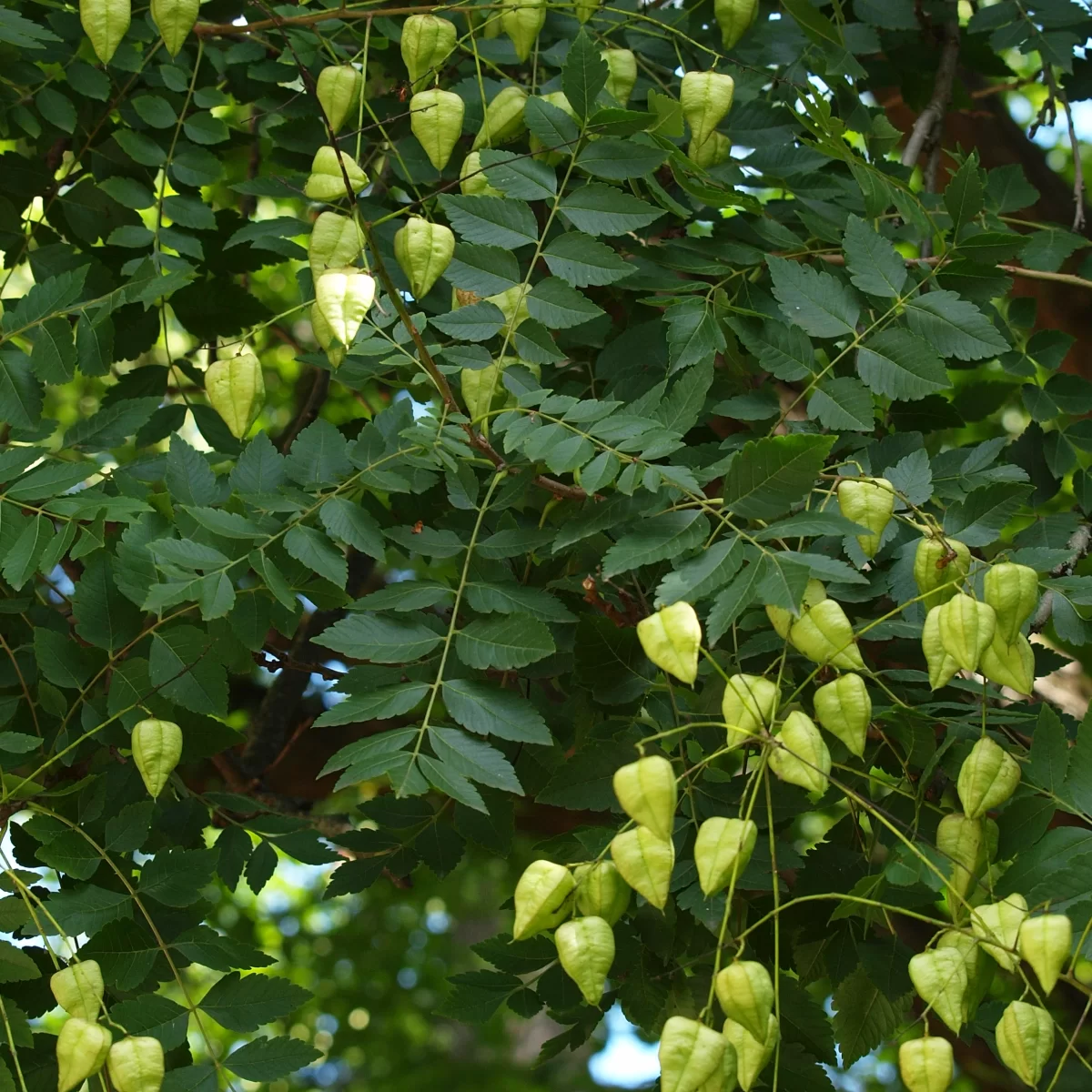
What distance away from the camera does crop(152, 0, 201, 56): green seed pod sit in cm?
173

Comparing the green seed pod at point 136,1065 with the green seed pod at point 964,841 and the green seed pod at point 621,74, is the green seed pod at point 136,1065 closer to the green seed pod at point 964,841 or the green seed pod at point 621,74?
the green seed pod at point 964,841

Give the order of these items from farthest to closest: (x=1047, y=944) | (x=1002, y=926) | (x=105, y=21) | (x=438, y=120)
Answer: (x=105, y=21) → (x=438, y=120) → (x=1002, y=926) → (x=1047, y=944)

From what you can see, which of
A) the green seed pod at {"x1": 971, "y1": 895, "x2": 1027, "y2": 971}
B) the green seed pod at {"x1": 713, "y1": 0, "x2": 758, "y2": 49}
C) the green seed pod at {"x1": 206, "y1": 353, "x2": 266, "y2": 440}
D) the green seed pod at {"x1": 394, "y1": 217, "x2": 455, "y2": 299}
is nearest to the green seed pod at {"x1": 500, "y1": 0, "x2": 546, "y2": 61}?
the green seed pod at {"x1": 713, "y1": 0, "x2": 758, "y2": 49}

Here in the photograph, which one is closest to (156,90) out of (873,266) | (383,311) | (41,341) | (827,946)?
(41,341)

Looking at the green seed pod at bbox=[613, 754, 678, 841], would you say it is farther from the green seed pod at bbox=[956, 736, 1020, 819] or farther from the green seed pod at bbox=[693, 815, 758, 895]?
the green seed pod at bbox=[956, 736, 1020, 819]

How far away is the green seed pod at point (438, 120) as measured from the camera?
5.28 ft

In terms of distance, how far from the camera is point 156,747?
1407 mm

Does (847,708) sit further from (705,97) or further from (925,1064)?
(705,97)

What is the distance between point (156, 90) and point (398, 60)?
42cm

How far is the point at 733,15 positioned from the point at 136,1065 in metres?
1.64

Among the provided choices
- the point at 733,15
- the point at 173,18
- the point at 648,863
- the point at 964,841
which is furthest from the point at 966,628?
the point at 173,18

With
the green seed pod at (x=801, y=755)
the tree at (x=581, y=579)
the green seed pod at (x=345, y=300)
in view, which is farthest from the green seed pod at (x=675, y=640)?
the green seed pod at (x=345, y=300)

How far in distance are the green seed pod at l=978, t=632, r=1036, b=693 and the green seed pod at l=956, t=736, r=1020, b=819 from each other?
0.07 m

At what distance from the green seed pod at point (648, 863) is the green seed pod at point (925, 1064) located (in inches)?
10.8
